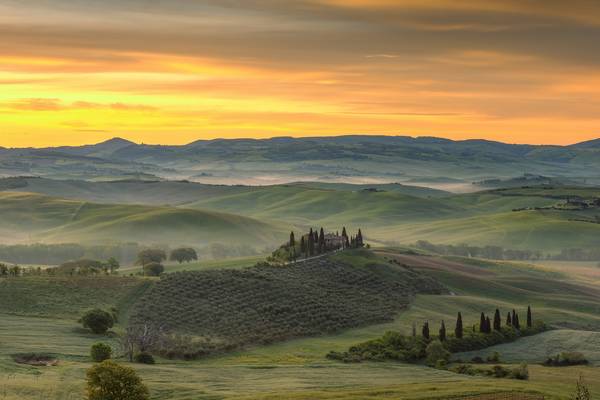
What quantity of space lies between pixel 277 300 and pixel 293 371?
4861cm

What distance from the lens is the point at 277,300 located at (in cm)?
13775

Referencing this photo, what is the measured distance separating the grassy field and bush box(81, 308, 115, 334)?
4.24 feet

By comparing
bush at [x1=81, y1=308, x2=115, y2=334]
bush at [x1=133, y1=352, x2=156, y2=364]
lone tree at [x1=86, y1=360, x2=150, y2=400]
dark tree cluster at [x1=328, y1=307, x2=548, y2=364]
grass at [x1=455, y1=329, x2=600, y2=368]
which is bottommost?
grass at [x1=455, y1=329, x2=600, y2=368]

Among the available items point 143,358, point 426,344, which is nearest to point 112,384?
point 143,358

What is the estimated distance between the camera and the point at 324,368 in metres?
93.6

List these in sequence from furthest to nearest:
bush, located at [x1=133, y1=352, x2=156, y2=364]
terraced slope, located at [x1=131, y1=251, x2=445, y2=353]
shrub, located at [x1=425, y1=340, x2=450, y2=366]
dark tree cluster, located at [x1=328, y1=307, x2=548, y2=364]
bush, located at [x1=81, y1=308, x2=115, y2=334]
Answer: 1. terraced slope, located at [x1=131, y1=251, x2=445, y2=353]
2. bush, located at [x1=81, y1=308, x2=115, y2=334]
3. dark tree cluster, located at [x1=328, y1=307, x2=548, y2=364]
4. shrub, located at [x1=425, y1=340, x2=450, y2=366]
5. bush, located at [x1=133, y1=352, x2=156, y2=364]

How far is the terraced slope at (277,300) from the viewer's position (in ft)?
398

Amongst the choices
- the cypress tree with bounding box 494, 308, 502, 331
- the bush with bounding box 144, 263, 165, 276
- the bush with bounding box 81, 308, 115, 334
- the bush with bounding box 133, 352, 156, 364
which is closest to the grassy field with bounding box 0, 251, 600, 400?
the bush with bounding box 81, 308, 115, 334

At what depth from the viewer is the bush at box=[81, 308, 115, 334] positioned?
112 meters

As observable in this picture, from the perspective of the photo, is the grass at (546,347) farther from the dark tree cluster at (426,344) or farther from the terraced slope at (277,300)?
the terraced slope at (277,300)

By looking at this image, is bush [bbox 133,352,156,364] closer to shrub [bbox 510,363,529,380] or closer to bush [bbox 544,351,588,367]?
shrub [bbox 510,363,529,380]

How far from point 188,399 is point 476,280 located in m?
121

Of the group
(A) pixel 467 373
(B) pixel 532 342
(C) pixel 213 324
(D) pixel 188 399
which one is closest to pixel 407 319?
(B) pixel 532 342

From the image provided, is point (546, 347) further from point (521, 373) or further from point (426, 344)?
point (521, 373)
